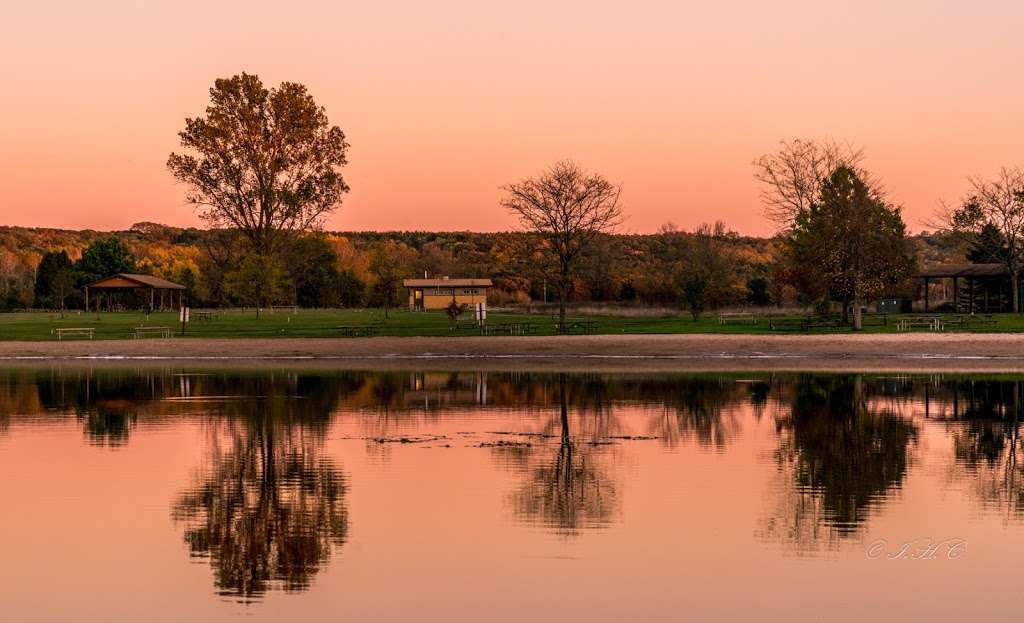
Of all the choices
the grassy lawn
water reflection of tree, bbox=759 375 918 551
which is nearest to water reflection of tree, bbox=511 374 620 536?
water reflection of tree, bbox=759 375 918 551

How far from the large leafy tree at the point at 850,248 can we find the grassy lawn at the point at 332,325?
2.59 m

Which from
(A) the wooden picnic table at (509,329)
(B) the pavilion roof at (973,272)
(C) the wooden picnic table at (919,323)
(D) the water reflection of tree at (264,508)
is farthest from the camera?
(B) the pavilion roof at (973,272)

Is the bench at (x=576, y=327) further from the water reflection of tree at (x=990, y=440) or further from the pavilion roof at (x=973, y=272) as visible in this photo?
the water reflection of tree at (x=990, y=440)

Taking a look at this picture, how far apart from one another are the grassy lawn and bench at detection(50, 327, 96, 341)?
1.59ft

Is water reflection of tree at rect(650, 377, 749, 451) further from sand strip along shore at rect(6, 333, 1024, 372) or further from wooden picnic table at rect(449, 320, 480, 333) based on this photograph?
wooden picnic table at rect(449, 320, 480, 333)

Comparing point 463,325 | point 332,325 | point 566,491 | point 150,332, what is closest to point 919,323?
point 463,325

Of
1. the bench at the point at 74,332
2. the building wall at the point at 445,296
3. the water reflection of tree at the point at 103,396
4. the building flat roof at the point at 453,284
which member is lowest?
the water reflection of tree at the point at 103,396

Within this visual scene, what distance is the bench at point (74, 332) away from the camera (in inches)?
2642

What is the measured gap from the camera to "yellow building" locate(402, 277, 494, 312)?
120125mm

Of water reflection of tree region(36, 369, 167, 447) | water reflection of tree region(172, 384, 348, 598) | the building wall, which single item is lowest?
water reflection of tree region(36, 369, 167, 447)

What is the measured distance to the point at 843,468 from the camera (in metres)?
18.5

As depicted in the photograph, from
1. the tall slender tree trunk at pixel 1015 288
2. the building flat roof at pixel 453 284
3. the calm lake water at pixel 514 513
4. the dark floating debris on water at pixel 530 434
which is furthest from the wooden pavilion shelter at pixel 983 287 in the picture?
the dark floating debris on water at pixel 530 434

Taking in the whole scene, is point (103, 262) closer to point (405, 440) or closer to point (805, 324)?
point (805, 324)

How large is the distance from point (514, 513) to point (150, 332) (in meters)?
57.4
